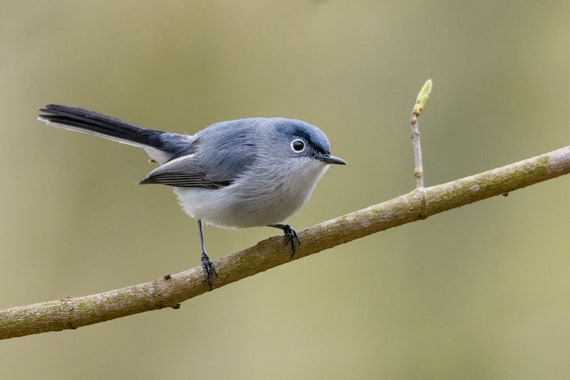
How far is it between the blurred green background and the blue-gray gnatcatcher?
177 cm

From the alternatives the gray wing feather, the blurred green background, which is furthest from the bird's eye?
the blurred green background

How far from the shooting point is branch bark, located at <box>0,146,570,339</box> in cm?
250

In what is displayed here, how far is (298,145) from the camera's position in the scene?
315 centimetres

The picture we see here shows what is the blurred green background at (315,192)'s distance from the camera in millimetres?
4887

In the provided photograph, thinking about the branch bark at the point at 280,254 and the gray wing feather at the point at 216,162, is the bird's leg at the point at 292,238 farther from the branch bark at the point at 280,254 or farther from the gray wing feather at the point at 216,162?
the gray wing feather at the point at 216,162

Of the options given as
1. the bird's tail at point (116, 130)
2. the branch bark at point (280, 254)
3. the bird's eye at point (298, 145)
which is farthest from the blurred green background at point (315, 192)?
the branch bark at point (280, 254)

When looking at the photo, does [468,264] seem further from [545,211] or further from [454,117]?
[454,117]

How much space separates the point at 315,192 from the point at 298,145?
215cm

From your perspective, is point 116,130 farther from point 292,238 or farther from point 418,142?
point 418,142

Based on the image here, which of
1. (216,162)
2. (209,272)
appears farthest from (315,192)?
(209,272)

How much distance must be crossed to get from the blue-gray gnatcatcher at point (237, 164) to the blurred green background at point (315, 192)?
177 centimetres

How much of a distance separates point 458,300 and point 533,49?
77.0 inches

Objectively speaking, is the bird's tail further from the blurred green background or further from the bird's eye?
the blurred green background

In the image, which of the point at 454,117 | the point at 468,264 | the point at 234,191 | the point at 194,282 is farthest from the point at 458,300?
the point at 194,282
